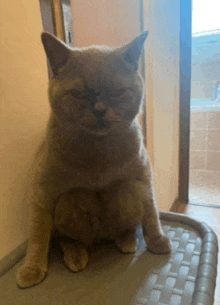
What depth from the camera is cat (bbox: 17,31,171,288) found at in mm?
548

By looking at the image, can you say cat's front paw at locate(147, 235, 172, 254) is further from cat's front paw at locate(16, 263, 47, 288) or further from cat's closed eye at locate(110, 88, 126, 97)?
cat's closed eye at locate(110, 88, 126, 97)

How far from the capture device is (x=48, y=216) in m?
0.65

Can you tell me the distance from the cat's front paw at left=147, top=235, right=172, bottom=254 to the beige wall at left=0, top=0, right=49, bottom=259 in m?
0.36

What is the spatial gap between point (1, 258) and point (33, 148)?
11.8 inches

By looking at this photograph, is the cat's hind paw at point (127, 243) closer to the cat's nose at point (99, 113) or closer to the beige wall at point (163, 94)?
the cat's nose at point (99, 113)

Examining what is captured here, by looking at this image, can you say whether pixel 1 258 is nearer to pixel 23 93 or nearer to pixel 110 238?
pixel 110 238

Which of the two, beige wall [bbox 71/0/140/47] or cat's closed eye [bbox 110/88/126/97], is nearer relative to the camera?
cat's closed eye [bbox 110/88/126/97]

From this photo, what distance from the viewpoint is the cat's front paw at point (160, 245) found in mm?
687

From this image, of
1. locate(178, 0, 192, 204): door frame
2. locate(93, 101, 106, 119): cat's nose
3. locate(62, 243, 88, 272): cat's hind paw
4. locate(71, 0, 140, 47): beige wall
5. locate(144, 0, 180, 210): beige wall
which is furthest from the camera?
locate(178, 0, 192, 204): door frame

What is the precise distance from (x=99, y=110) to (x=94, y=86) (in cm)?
5

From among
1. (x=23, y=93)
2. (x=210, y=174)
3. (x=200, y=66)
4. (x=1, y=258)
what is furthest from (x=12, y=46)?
(x=200, y=66)

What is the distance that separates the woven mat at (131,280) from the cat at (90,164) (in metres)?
0.02

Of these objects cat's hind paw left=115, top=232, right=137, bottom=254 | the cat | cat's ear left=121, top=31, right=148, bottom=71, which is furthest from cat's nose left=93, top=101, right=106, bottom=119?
cat's hind paw left=115, top=232, right=137, bottom=254

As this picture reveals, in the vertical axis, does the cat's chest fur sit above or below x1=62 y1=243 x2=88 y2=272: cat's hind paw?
above
